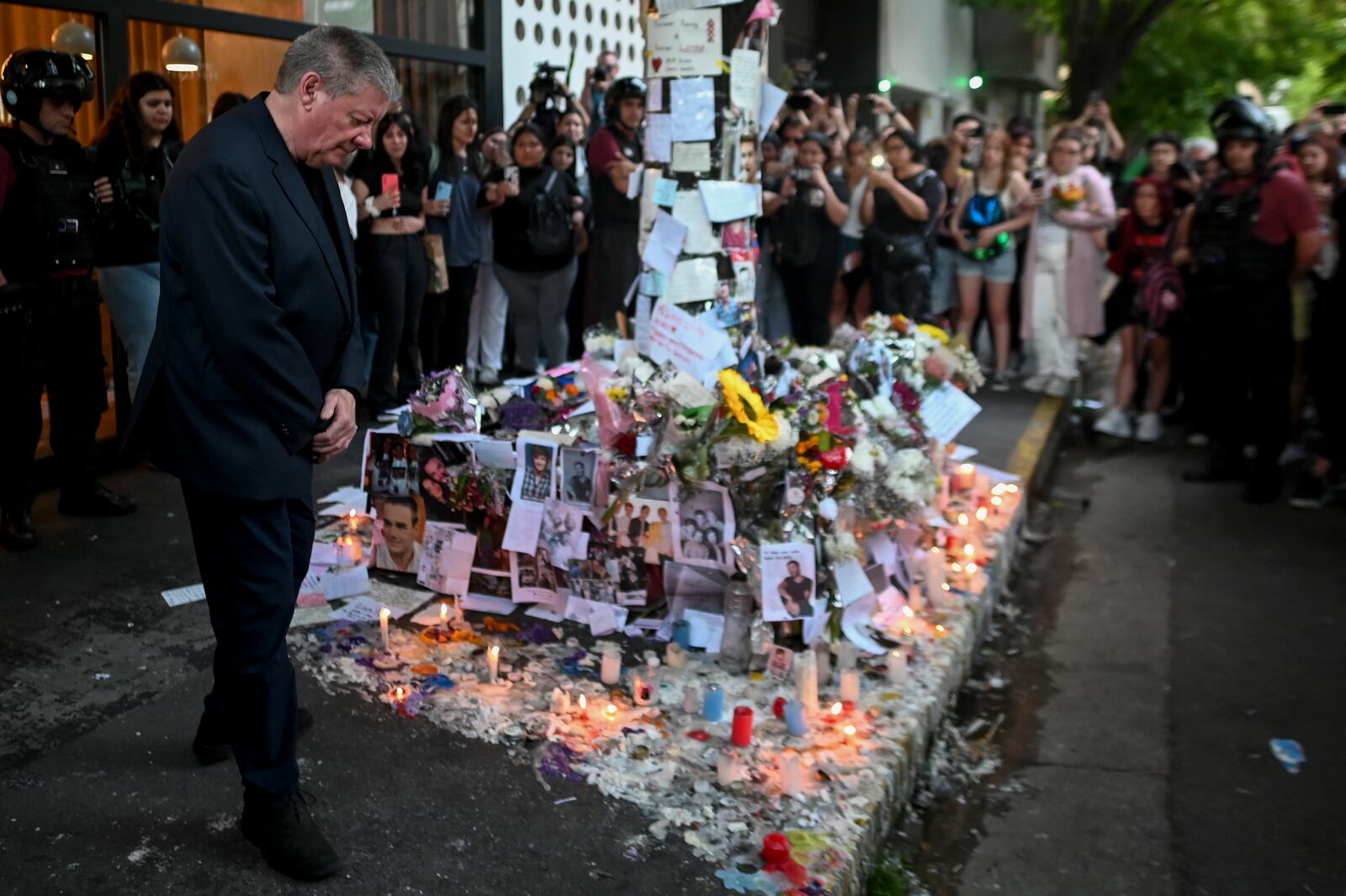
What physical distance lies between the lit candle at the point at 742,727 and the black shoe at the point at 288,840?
1.28 meters

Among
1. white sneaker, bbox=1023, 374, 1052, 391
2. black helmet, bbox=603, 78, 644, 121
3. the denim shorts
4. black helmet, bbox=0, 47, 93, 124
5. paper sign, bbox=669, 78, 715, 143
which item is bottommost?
white sneaker, bbox=1023, 374, 1052, 391

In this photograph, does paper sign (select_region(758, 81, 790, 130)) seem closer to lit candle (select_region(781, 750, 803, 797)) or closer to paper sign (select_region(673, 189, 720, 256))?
paper sign (select_region(673, 189, 720, 256))

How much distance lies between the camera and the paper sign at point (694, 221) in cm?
507

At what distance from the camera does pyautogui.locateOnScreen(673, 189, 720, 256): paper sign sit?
507 centimetres

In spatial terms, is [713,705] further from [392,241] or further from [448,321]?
[448,321]

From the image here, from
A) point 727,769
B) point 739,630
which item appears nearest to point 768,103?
point 739,630

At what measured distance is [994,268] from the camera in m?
10.4

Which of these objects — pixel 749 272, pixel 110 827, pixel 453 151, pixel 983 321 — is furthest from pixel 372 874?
pixel 983 321

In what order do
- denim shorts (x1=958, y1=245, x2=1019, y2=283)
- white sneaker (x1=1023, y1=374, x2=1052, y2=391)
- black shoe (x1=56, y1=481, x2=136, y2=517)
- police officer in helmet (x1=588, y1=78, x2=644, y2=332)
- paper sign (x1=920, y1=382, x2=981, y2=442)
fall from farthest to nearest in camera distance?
denim shorts (x1=958, y1=245, x2=1019, y2=283) < white sneaker (x1=1023, y1=374, x2=1052, y2=391) < police officer in helmet (x1=588, y1=78, x2=644, y2=332) < black shoe (x1=56, y1=481, x2=136, y2=517) < paper sign (x1=920, y1=382, x2=981, y2=442)

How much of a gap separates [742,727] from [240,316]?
1958 millimetres

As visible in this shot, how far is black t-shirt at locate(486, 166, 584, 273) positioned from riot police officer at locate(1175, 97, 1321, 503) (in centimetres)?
425

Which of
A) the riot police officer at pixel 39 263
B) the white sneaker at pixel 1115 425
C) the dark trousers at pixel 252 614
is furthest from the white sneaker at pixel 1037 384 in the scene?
the dark trousers at pixel 252 614

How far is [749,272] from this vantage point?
534 centimetres

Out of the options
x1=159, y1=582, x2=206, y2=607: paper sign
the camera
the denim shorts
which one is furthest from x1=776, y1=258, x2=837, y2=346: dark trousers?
x1=159, y1=582, x2=206, y2=607: paper sign
